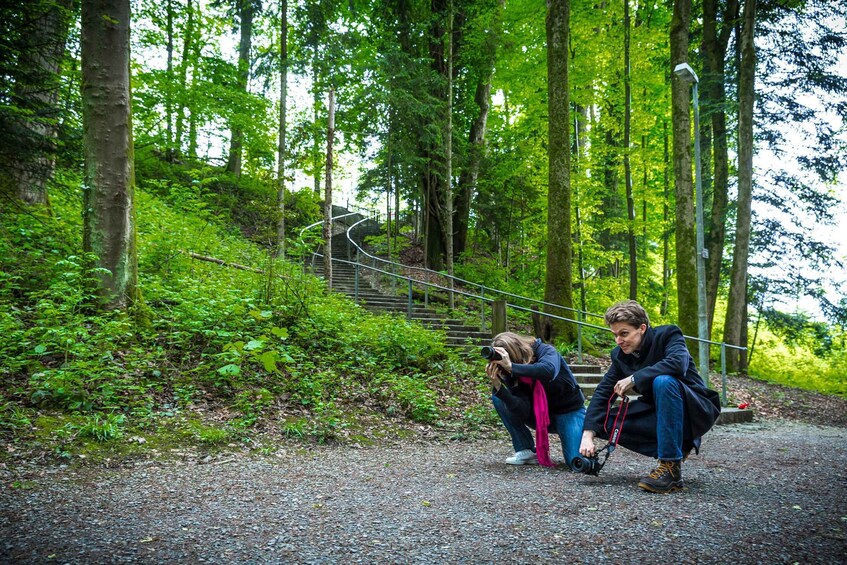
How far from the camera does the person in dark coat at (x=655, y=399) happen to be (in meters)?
3.38

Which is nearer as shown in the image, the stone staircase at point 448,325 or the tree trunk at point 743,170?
the stone staircase at point 448,325

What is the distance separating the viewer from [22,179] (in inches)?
330

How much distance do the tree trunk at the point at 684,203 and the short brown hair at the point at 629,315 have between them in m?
8.20

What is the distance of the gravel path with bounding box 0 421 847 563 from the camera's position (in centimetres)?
238

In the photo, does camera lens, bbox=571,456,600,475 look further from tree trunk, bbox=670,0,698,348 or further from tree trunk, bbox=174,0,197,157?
tree trunk, bbox=174,0,197,157

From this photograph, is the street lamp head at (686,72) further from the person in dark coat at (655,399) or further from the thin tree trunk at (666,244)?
the thin tree trunk at (666,244)

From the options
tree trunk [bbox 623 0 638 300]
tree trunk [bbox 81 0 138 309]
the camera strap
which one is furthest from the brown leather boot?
tree trunk [bbox 623 0 638 300]

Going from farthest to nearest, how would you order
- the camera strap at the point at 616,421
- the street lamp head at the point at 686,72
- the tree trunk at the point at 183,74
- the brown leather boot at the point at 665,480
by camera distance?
the tree trunk at the point at 183,74 → the street lamp head at the point at 686,72 → the camera strap at the point at 616,421 → the brown leather boot at the point at 665,480

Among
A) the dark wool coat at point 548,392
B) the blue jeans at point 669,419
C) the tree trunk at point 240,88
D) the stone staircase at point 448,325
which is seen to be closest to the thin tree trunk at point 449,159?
the stone staircase at point 448,325

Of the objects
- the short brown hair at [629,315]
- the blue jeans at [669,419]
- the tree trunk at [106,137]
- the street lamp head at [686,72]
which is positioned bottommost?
the blue jeans at [669,419]

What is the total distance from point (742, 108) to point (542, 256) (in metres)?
6.69

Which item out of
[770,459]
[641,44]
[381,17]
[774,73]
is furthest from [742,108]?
[381,17]

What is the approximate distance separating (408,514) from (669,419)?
1.76m

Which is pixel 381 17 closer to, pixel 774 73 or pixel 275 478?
pixel 774 73
